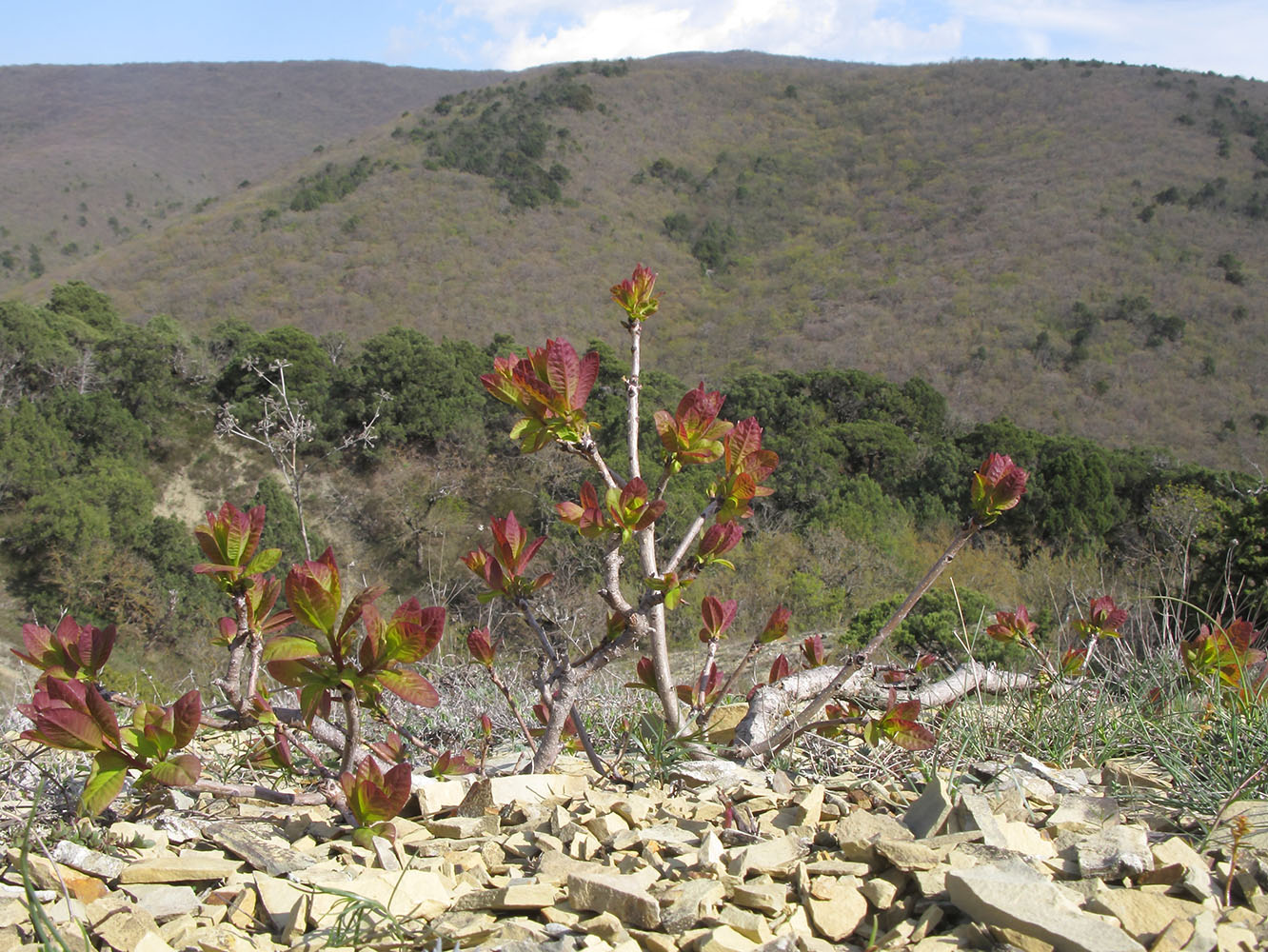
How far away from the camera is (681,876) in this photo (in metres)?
1.31

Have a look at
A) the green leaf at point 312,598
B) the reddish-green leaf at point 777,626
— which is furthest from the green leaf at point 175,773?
the reddish-green leaf at point 777,626

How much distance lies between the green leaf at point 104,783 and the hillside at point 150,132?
45.3m

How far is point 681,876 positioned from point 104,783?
0.93 meters

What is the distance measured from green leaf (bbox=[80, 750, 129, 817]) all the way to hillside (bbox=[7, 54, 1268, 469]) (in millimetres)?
25208

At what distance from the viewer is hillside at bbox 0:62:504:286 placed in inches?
1938

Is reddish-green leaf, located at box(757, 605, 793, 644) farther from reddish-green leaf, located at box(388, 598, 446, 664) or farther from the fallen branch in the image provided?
reddish-green leaf, located at box(388, 598, 446, 664)

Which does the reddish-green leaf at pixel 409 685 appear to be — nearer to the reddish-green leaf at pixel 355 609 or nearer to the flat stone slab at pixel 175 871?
the reddish-green leaf at pixel 355 609

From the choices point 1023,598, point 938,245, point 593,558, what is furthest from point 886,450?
point 938,245

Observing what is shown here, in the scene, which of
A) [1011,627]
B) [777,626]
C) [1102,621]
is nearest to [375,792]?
[777,626]

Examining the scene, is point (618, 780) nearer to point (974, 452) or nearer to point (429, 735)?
point (429, 735)

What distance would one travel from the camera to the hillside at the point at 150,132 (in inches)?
1938

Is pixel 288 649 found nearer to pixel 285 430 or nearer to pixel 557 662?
pixel 557 662

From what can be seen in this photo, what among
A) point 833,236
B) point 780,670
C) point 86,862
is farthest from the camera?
point 833,236

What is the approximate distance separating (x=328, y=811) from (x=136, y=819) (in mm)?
357
